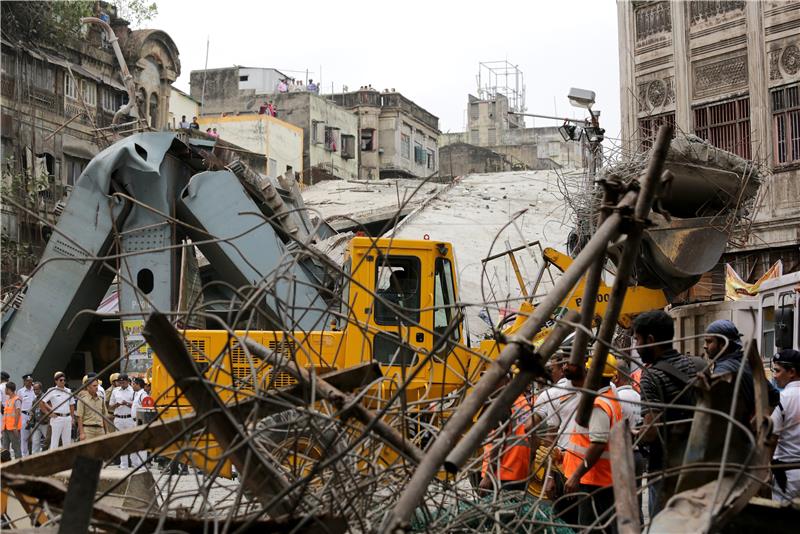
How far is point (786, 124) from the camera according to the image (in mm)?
22078

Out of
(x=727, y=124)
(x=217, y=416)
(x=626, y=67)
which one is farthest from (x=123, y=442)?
(x=626, y=67)

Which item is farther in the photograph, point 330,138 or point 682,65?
point 330,138

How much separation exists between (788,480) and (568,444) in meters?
1.66

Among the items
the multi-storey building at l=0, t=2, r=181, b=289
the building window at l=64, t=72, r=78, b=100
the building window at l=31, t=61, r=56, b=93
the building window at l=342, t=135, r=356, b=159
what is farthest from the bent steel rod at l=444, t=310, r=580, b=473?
the building window at l=342, t=135, r=356, b=159

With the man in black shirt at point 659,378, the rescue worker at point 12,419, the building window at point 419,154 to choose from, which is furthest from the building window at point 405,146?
the man in black shirt at point 659,378

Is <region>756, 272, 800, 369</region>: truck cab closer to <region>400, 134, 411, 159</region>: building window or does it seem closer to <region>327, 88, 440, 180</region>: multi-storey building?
<region>327, 88, 440, 180</region>: multi-storey building

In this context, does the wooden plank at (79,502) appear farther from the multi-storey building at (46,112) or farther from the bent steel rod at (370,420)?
the multi-storey building at (46,112)

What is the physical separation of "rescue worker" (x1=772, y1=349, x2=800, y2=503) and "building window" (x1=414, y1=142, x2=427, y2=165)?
2156 inches

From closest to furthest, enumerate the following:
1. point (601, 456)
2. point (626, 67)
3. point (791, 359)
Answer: point (601, 456), point (791, 359), point (626, 67)

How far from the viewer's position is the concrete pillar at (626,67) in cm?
2542

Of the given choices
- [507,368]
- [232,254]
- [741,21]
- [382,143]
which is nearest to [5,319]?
[232,254]

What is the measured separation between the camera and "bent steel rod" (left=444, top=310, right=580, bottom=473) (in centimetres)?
309

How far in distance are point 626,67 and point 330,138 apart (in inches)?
1191

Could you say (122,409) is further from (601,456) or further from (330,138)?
(330,138)
